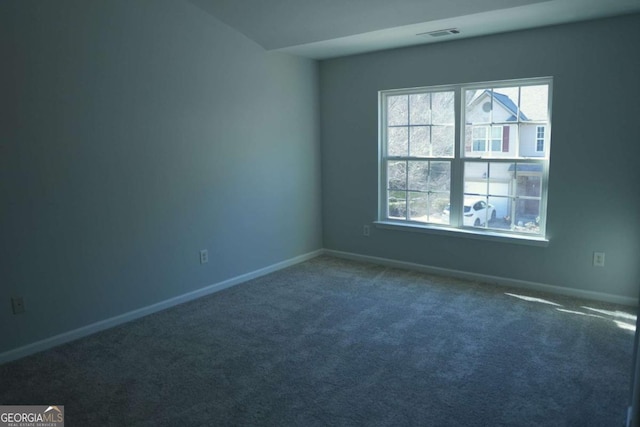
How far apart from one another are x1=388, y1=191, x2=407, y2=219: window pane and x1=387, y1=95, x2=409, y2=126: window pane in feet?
2.49

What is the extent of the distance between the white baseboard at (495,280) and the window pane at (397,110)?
4.96ft

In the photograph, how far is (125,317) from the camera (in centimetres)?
359

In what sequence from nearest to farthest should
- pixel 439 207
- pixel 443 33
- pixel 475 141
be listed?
pixel 443 33 → pixel 475 141 → pixel 439 207

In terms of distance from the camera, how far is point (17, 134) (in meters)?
2.93

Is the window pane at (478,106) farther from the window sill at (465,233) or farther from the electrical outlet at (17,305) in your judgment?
the electrical outlet at (17,305)

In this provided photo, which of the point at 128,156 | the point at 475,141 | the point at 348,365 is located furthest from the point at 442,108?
the point at 128,156

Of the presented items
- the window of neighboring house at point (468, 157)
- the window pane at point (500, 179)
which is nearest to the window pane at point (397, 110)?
the window of neighboring house at point (468, 157)

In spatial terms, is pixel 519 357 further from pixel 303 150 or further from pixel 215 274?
pixel 303 150

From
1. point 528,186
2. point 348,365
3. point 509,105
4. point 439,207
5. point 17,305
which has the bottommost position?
point 348,365

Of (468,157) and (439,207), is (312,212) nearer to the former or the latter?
(439,207)

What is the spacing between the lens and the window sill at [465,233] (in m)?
4.09

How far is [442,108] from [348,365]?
2844 mm

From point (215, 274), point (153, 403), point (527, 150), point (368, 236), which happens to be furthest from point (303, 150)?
point (153, 403)

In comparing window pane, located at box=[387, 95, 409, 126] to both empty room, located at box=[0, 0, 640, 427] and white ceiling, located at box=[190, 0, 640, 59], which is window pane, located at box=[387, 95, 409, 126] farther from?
white ceiling, located at box=[190, 0, 640, 59]
